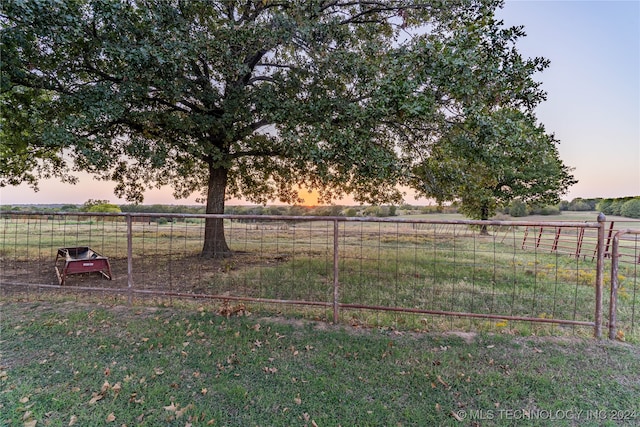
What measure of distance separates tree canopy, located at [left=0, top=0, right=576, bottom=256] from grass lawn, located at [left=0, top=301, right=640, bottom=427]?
208 cm

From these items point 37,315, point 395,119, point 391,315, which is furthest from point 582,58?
point 37,315

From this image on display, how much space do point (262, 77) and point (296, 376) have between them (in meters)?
7.58

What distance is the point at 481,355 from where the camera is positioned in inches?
135

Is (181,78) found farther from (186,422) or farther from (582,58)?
(582,58)

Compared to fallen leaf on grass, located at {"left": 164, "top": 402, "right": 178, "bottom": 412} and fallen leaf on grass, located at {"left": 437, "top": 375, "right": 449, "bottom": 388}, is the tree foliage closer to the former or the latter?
fallen leaf on grass, located at {"left": 437, "top": 375, "right": 449, "bottom": 388}

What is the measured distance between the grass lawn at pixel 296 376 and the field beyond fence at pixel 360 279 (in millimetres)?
534

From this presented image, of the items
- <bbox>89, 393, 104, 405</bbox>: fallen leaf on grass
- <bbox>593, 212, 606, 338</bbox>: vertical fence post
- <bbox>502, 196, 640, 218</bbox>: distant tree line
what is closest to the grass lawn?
<bbox>89, 393, 104, 405</bbox>: fallen leaf on grass

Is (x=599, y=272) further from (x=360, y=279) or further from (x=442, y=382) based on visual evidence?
(x=360, y=279)

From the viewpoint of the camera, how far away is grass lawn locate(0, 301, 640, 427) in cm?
248

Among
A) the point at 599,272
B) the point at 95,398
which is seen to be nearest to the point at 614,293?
the point at 599,272

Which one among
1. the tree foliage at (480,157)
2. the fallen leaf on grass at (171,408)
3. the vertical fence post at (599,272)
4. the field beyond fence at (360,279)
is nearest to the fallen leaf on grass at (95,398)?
the fallen leaf on grass at (171,408)

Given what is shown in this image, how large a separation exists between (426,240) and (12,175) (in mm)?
13833

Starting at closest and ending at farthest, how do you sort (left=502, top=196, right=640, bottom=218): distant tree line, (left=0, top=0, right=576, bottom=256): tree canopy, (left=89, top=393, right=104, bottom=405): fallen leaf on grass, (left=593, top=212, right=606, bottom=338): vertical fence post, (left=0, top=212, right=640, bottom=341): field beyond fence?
(left=89, top=393, right=104, bottom=405): fallen leaf on grass, (left=593, top=212, right=606, bottom=338): vertical fence post, (left=0, top=212, right=640, bottom=341): field beyond fence, (left=0, top=0, right=576, bottom=256): tree canopy, (left=502, top=196, right=640, bottom=218): distant tree line

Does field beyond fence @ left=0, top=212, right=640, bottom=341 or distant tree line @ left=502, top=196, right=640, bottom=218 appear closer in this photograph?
field beyond fence @ left=0, top=212, right=640, bottom=341
